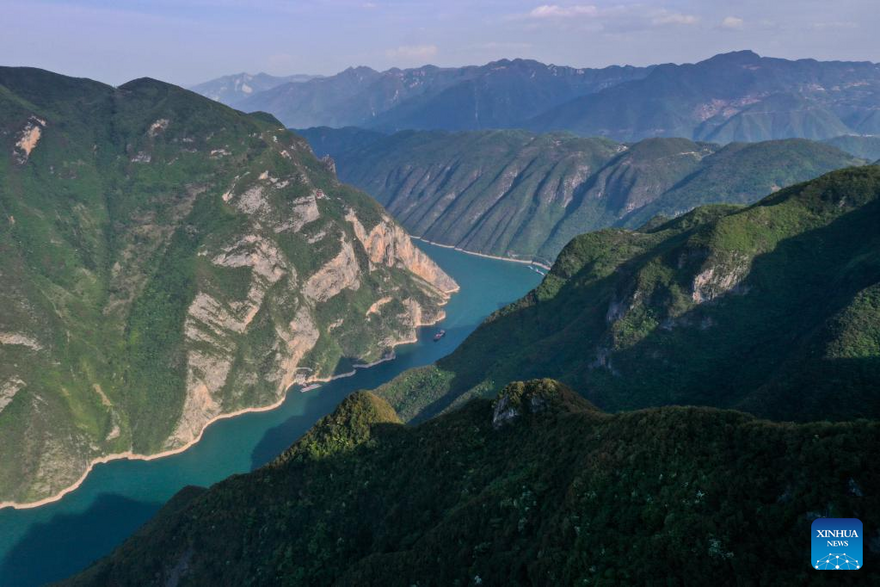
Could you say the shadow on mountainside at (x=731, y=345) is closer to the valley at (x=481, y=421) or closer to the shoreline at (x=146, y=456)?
the valley at (x=481, y=421)

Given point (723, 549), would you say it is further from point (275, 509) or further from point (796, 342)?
point (796, 342)

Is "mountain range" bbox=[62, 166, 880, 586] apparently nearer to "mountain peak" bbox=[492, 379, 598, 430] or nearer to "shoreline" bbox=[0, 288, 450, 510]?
"mountain peak" bbox=[492, 379, 598, 430]

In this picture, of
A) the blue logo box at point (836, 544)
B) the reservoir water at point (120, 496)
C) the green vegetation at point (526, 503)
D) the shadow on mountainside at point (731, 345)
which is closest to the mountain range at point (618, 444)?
the green vegetation at point (526, 503)

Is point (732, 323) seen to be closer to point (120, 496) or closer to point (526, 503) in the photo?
point (526, 503)

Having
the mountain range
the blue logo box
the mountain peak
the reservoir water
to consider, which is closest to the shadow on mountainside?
the mountain range

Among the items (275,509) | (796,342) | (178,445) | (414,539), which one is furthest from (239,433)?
(796,342)
